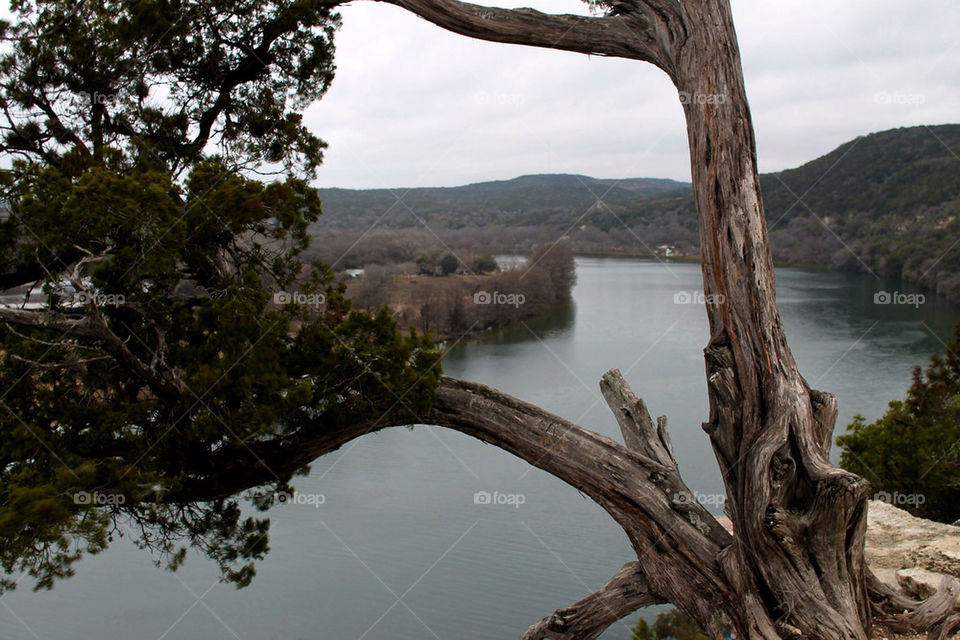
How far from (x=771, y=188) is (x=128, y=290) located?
41.2 metres

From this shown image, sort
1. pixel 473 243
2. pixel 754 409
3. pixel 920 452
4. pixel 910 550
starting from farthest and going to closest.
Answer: pixel 473 243 → pixel 920 452 → pixel 910 550 → pixel 754 409

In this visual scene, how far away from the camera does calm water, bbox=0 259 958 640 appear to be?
367 inches

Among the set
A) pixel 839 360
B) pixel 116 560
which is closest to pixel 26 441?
pixel 116 560

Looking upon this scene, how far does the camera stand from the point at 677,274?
135ft

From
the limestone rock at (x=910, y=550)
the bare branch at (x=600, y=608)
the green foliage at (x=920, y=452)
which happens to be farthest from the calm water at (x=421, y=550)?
the bare branch at (x=600, y=608)

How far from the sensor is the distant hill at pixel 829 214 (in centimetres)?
3070

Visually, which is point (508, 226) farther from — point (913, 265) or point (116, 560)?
point (116, 560)

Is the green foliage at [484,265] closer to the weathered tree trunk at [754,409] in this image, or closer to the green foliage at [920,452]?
the green foliage at [920,452]

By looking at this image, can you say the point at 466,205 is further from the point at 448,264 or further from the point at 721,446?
the point at 721,446

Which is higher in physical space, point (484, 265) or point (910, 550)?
point (484, 265)

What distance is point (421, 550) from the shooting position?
10672mm

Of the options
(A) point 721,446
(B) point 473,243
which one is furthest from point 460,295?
(A) point 721,446

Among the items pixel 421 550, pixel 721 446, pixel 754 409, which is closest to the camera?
pixel 754 409

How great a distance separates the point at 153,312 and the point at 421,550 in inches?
302
